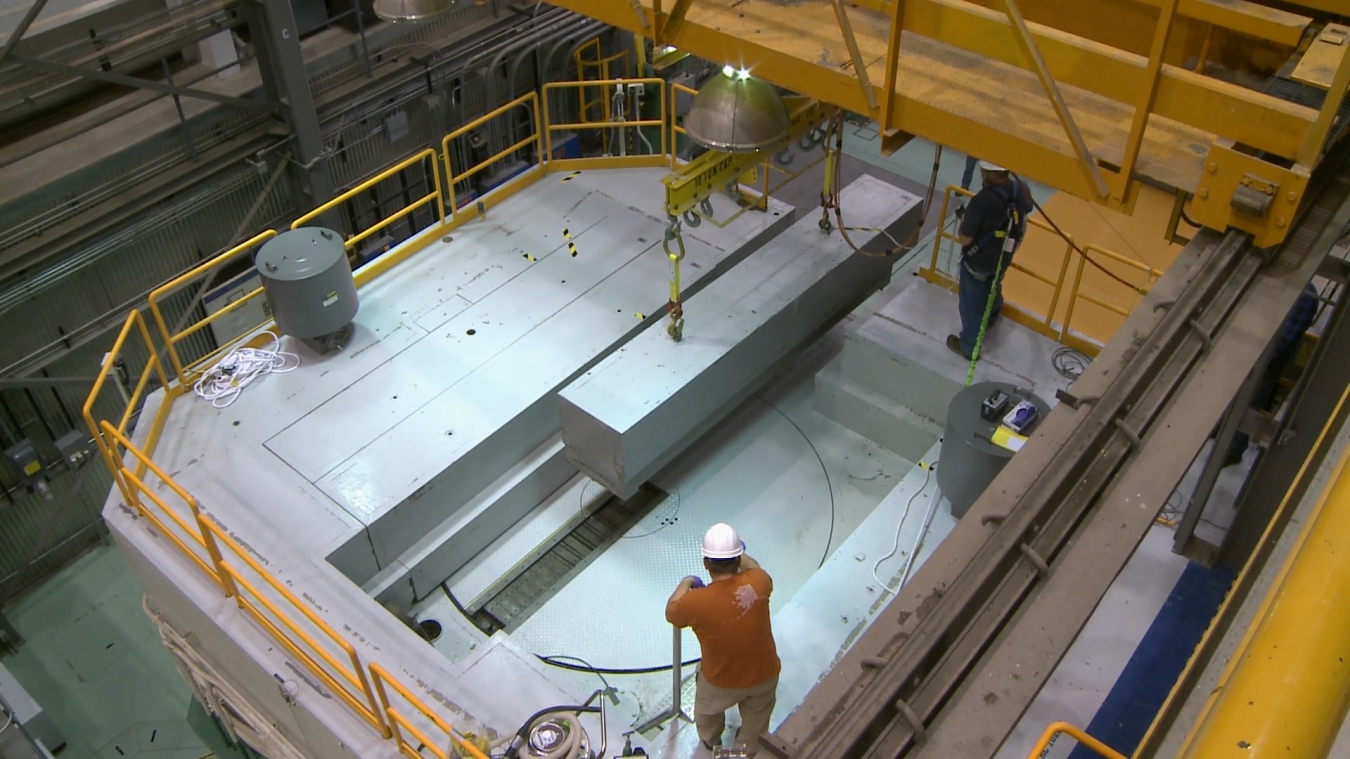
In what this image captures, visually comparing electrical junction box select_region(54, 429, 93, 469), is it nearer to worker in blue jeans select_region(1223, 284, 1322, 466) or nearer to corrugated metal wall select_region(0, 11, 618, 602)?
corrugated metal wall select_region(0, 11, 618, 602)

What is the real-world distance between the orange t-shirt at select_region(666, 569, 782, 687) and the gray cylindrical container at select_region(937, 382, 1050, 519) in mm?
2462

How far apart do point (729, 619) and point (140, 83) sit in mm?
7190

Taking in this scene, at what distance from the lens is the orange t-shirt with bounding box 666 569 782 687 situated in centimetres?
534

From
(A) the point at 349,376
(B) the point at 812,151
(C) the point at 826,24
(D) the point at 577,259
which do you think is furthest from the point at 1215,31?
(B) the point at 812,151

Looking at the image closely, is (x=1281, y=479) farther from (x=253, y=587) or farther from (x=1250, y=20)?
(x=253, y=587)

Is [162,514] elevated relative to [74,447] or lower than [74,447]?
elevated

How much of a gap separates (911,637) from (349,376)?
6.17m

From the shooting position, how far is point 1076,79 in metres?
5.49

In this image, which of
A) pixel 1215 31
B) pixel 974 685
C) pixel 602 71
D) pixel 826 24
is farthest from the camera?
pixel 602 71

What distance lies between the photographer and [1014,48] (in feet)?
18.0

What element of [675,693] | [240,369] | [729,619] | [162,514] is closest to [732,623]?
[729,619]

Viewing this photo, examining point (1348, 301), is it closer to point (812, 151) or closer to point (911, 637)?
point (911, 637)

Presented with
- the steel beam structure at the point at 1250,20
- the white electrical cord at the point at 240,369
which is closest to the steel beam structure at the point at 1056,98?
the steel beam structure at the point at 1250,20

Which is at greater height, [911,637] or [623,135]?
[911,637]
